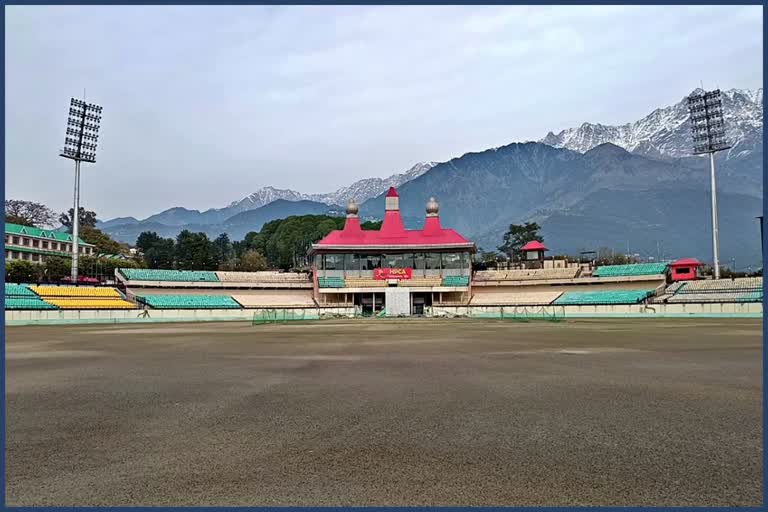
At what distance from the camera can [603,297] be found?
193ft

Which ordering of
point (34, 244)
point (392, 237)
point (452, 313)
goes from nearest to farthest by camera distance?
1. point (452, 313)
2. point (392, 237)
3. point (34, 244)

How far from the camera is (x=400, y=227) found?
73.0 metres

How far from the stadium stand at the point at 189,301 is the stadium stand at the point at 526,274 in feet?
106

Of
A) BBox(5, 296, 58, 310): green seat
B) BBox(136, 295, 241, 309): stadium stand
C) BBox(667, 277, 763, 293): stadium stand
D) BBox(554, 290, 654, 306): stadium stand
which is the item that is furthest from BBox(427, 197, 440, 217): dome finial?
BBox(5, 296, 58, 310): green seat

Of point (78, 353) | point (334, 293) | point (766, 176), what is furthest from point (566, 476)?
point (334, 293)

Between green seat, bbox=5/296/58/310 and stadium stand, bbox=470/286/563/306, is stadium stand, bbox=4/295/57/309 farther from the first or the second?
stadium stand, bbox=470/286/563/306

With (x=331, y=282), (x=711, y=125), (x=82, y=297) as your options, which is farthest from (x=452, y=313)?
(x=82, y=297)

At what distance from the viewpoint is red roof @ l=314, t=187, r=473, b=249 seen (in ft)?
225

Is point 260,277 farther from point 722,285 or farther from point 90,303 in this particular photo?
point 722,285

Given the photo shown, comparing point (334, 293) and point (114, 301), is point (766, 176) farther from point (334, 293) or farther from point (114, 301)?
point (334, 293)

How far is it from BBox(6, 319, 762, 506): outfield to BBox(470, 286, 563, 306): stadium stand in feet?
157

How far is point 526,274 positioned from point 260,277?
35221 millimetres

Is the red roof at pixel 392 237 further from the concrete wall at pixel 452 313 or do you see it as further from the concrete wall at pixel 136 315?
the concrete wall at pixel 136 315

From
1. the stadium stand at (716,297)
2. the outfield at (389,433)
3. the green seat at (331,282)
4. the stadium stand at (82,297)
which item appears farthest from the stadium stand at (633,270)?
the stadium stand at (82,297)
